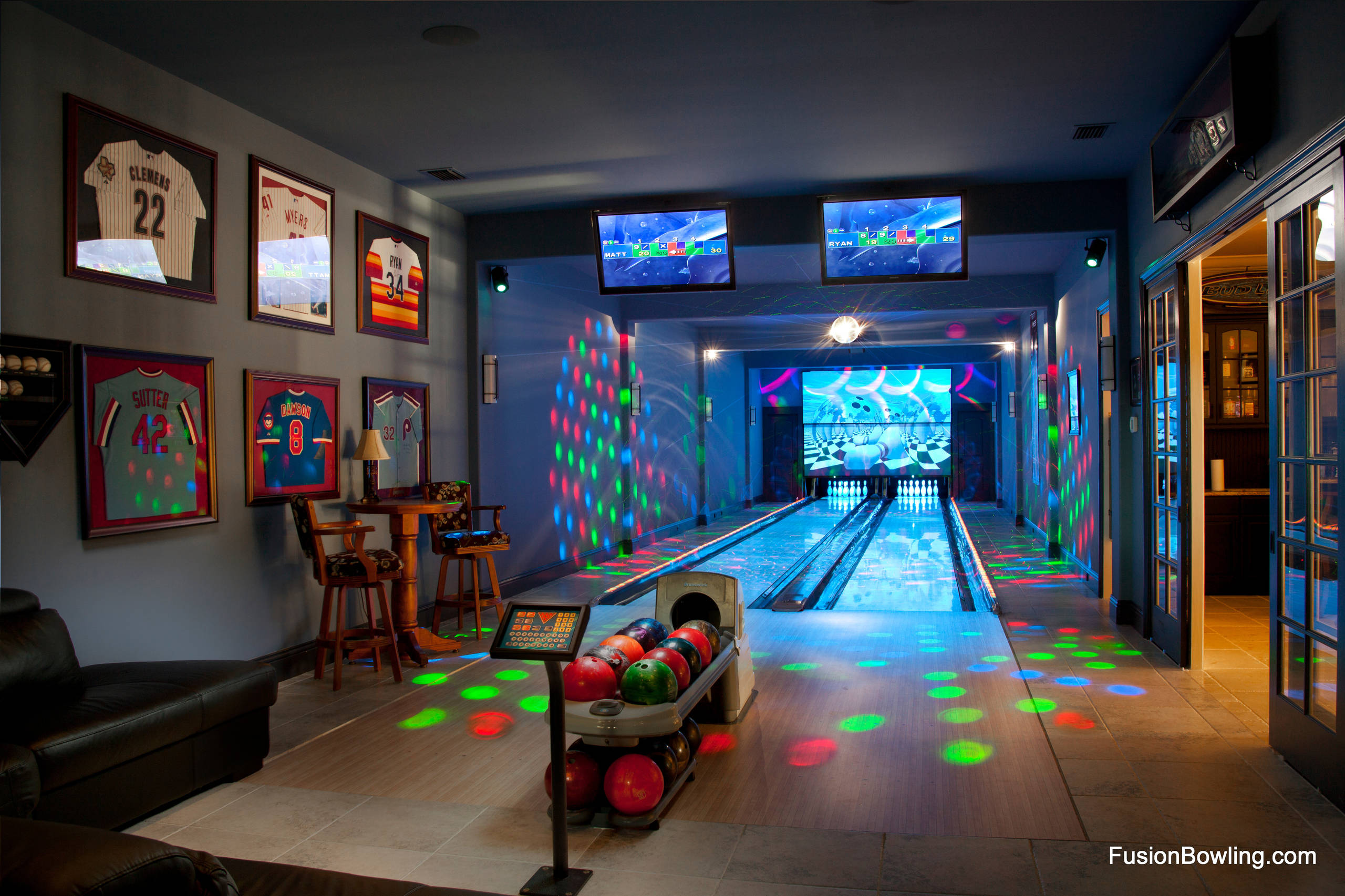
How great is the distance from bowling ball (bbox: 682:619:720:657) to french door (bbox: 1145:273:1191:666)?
2400 millimetres

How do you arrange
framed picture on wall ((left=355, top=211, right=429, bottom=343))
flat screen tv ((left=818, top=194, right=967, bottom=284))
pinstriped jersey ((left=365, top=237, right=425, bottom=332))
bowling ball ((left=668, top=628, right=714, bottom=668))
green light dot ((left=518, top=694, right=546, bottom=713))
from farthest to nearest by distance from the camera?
flat screen tv ((left=818, top=194, right=967, bottom=284))
pinstriped jersey ((left=365, top=237, right=425, bottom=332))
framed picture on wall ((left=355, top=211, right=429, bottom=343))
green light dot ((left=518, top=694, right=546, bottom=713))
bowling ball ((left=668, top=628, right=714, bottom=668))

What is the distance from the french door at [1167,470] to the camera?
4211 mm

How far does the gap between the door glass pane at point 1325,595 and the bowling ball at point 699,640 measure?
6.42 ft

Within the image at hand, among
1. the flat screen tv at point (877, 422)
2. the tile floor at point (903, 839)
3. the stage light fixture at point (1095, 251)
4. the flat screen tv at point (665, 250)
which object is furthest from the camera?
the flat screen tv at point (877, 422)

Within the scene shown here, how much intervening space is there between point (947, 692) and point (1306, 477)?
1668 mm

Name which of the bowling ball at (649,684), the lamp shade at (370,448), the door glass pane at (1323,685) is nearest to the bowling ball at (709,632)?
the bowling ball at (649,684)

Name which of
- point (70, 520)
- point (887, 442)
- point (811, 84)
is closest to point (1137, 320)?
point (811, 84)

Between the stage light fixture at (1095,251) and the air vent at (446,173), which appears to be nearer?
the air vent at (446,173)

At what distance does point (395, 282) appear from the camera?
17.0 ft

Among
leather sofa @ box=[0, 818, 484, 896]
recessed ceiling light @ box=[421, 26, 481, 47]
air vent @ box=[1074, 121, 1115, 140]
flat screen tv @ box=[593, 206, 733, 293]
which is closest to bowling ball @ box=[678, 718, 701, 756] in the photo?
leather sofa @ box=[0, 818, 484, 896]

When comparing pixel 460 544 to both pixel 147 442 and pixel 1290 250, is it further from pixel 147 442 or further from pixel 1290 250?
pixel 1290 250

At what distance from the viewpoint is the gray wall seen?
9.99 ft

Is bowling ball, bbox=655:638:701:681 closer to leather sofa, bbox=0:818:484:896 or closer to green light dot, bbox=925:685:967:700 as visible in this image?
green light dot, bbox=925:685:967:700

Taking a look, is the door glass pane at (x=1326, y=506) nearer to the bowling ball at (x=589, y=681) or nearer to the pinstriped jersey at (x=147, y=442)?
the bowling ball at (x=589, y=681)
